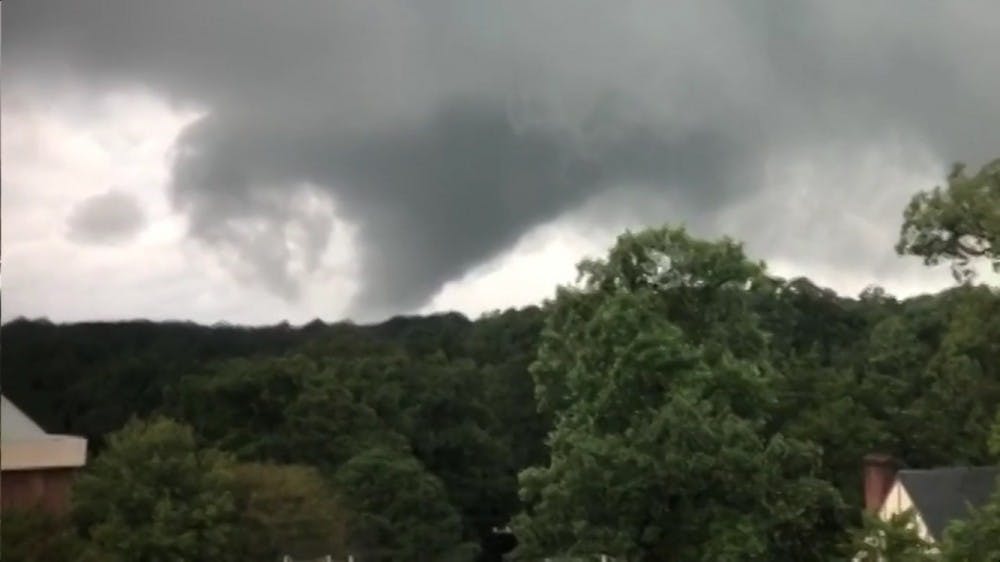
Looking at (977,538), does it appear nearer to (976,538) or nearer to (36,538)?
(976,538)

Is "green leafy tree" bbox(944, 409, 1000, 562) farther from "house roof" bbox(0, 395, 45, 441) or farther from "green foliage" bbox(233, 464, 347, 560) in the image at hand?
"green foliage" bbox(233, 464, 347, 560)

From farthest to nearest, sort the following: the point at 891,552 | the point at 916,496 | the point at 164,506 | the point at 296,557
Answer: the point at 296,557, the point at 916,496, the point at 164,506, the point at 891,552

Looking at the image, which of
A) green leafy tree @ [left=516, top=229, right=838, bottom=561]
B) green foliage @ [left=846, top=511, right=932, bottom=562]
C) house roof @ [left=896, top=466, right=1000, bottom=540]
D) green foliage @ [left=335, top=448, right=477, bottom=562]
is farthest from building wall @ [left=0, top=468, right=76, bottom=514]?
green foliage @ [left=335, top=448, right=477, bottom=562]

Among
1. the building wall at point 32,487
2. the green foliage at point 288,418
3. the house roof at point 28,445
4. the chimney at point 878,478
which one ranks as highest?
the green foliage at point 288,418

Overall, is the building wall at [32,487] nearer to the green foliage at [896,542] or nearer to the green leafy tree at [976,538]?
the green leafy tree at [976,538]

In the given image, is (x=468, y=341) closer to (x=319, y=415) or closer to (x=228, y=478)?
(x=319, y=415)

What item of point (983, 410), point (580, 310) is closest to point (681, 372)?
point (580, 310)

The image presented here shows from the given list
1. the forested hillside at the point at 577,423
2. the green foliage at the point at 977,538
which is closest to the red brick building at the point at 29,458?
the forested hillside at the point at 577,423
